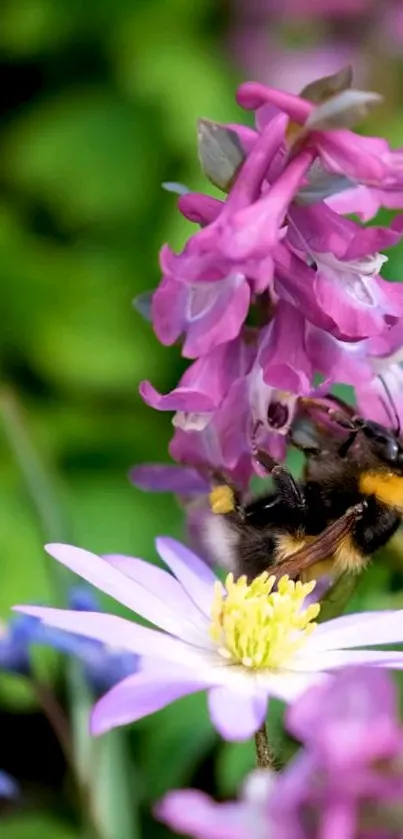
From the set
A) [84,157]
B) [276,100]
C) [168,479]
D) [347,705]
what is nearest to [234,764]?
[168,479]

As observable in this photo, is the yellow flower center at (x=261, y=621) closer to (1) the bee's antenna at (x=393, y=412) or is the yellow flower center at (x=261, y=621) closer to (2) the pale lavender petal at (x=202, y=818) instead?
(1) the bee's antenna at (x=393, y=412)

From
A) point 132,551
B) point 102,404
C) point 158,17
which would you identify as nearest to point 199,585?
point 132,551

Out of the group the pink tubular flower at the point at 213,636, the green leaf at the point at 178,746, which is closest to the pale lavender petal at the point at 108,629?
the pink tubular flower at the point at 213,636

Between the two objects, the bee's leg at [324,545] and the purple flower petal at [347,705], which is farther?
the bee's leg at [324,545]

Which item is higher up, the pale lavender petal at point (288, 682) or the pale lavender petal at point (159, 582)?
the pale lavender petal at point (159, 582)

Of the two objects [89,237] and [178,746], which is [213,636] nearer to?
[178,746]

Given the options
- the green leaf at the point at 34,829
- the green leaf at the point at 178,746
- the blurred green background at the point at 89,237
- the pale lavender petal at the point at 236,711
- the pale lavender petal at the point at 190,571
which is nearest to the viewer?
the pale lavender petal at the point at 236,711
